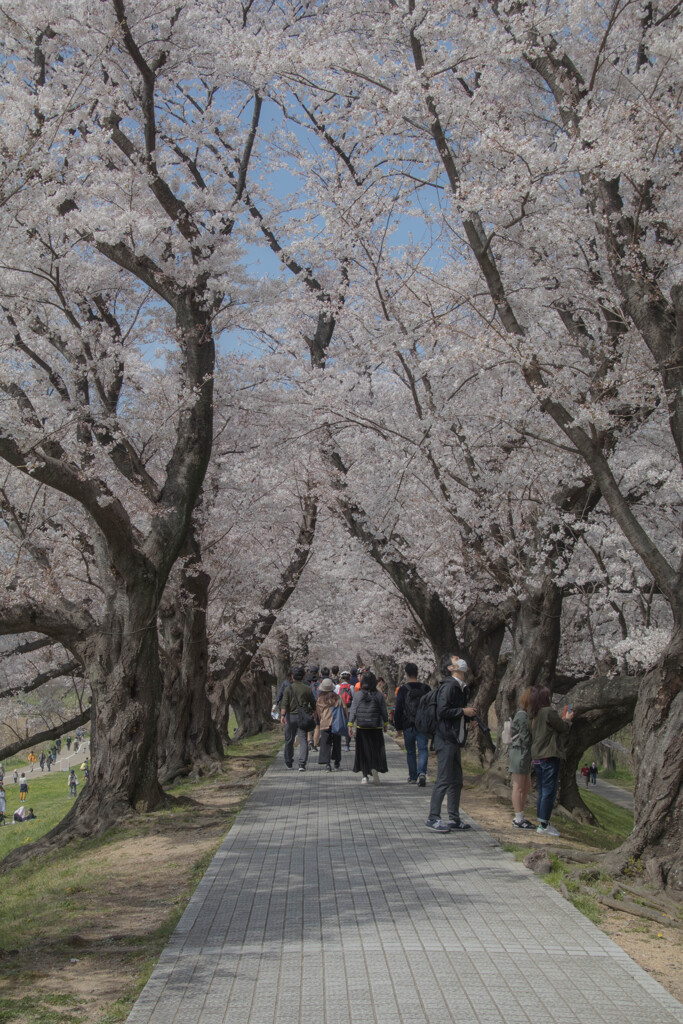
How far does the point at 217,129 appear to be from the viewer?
14.4m

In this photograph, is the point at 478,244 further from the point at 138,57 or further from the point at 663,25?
the point at 138,57

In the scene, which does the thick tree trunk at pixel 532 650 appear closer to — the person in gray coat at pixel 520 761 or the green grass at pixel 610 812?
the person in gray coat at pixel 520 761

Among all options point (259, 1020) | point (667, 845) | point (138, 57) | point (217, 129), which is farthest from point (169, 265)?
point (259, 1020)

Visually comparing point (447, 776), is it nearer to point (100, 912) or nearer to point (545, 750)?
point (545, 750)

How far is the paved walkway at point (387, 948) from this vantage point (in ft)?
14.2

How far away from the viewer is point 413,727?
13.8 metres

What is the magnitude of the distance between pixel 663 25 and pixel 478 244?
3.62 m

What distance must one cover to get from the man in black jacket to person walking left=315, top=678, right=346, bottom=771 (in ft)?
18.4

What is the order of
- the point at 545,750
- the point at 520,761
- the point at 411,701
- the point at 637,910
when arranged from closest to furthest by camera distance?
the point at 637,910 → the point at 545,750 → the point at 520,761 → the point at 411,701

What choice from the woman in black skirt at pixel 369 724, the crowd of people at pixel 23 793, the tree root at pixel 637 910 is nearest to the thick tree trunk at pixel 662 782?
the tree root at pixel 637 910

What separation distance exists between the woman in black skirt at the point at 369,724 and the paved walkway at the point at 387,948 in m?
4.20

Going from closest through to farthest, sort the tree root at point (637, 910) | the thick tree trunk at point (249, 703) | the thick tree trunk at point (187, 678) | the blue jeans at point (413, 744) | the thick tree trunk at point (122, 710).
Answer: the tree root at point (637, 910), the thick tree trunk at point (122, 710), the blue jeans at point (413, 744), the thick tree trunk at point (187, 678), the thick tree trunk at point (249, 703)

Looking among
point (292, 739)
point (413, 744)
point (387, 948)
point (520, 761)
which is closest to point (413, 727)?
point (413, 744)

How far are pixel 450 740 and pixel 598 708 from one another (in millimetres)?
3079
